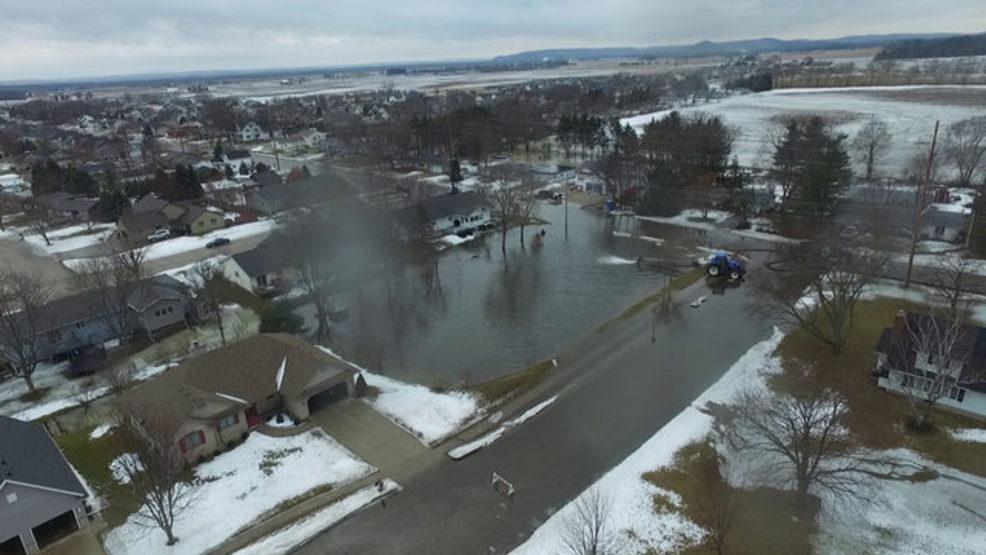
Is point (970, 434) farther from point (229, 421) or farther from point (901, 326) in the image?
point (229, 421)

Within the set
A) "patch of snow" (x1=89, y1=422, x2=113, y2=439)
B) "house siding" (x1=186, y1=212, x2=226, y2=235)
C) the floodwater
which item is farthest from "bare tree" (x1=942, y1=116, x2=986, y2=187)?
"house siding" (x1=186, y1=212, x2=226, y2=235)

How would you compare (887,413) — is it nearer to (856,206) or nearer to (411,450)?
(411,450)

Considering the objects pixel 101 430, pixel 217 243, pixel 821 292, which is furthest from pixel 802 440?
pixel 217 243

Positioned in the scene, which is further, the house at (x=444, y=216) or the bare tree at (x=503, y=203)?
the house at (x=444, y=216)

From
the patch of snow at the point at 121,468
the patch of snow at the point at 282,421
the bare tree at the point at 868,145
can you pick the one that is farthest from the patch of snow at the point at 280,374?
the bare tree at the point at 868,145

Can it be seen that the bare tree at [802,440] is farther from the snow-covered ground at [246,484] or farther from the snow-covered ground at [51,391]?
the snow-covered ground at [51,391]

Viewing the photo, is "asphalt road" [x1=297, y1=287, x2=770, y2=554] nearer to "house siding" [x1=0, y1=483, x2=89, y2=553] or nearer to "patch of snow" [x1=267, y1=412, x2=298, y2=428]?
"patch of snow" [x1=267, y1=412, x2=298, y2=428]
